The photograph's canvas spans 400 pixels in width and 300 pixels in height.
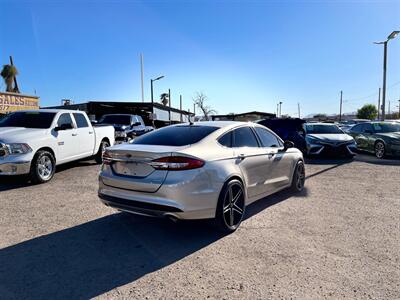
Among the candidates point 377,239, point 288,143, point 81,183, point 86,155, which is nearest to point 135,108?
point 86,155

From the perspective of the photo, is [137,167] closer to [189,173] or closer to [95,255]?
[189,173]

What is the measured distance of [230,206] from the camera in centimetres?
451

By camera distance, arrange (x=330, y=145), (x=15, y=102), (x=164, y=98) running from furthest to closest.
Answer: (x=164, y=98)
(x=15, y=102)
(x=330, y=145)

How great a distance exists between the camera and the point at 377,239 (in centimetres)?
435

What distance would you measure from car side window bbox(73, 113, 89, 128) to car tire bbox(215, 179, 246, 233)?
6.54m

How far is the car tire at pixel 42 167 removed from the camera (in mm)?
7465

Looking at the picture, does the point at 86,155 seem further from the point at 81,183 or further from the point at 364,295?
the point at 364,295

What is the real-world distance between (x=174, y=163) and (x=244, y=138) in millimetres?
1671

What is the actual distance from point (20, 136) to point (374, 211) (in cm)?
731

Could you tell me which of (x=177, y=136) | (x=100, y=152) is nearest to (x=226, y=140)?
(x=177, y=136)

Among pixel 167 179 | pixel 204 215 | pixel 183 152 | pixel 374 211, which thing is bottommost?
pixel 374 211

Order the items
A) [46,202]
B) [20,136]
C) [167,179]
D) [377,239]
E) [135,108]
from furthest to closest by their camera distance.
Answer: [135,108] < [20,136] < [46,202] < [377,239] < [167,179]

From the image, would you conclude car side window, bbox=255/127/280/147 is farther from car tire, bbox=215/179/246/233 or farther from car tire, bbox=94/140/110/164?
car tire, bbox=94/140/110/164

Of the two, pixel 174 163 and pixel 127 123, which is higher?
pixel 127 123
